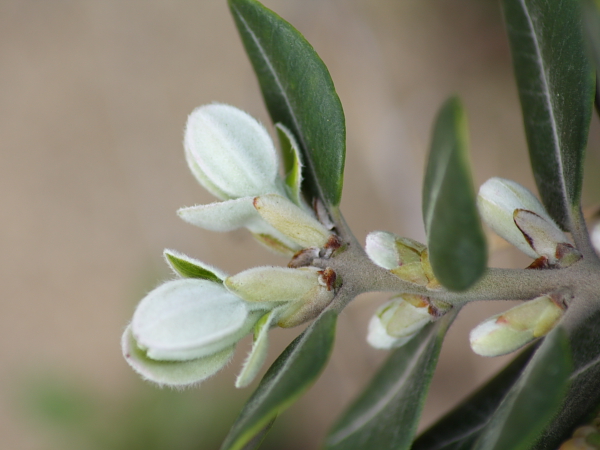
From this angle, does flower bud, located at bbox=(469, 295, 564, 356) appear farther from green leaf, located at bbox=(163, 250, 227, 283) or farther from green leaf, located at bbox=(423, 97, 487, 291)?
green leaf, located at bbox=(163, 250, 227, 283)

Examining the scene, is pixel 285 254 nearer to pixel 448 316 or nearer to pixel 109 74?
pixel 448 316

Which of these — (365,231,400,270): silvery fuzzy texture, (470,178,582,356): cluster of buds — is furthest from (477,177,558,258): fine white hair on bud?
(365,231,400,270): silvery fuzzy texture

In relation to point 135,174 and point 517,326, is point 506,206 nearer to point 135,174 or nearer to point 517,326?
point 517,326

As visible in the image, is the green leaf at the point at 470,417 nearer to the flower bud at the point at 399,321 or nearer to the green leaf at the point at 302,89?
the flower bud at the point at 399,321

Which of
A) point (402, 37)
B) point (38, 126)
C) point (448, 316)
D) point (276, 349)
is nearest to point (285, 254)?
point (448, 316)

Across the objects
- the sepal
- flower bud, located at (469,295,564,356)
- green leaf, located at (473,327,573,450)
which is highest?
the sepal

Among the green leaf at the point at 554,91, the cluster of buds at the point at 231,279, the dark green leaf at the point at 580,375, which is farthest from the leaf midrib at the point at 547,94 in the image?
the cluster of buds at the point at 231,279

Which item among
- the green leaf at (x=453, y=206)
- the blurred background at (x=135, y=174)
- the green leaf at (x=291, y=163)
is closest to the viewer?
the green leaf at (x=453, y=206)

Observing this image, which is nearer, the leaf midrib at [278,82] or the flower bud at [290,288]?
the flower bud at [290,288]
